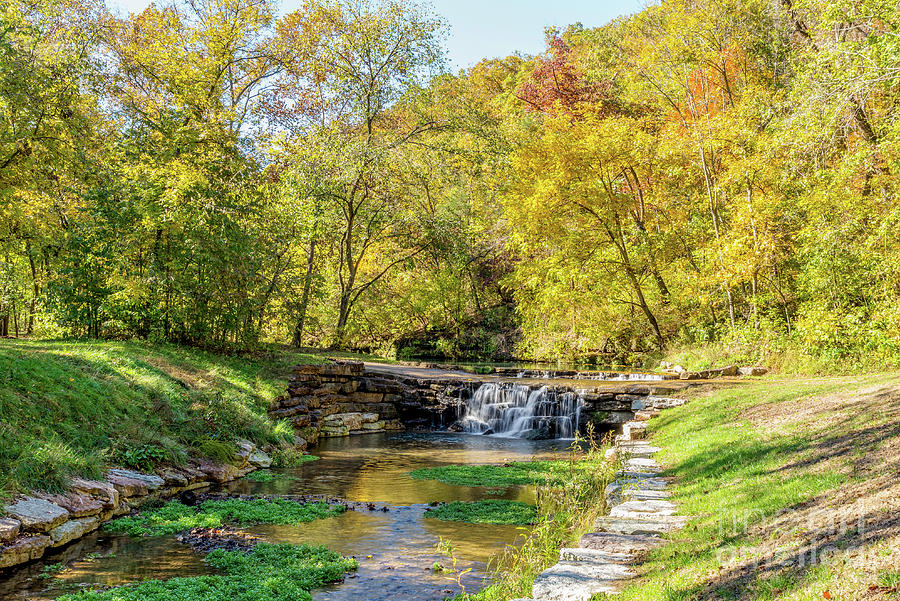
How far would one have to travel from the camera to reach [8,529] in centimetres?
→ 538

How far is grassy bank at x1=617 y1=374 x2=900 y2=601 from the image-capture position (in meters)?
2.98

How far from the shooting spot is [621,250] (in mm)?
19188

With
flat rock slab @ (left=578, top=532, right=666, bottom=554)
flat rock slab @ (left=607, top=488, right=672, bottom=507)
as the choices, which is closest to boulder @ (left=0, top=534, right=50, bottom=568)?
flat rock slab @ (left=578, top=532, right=666, bottom=554)

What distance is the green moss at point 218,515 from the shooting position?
6508 millimetres

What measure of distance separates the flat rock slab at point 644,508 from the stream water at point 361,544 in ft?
4.22

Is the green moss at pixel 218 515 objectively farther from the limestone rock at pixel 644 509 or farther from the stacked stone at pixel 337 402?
the stacked stone at pixel 337 402

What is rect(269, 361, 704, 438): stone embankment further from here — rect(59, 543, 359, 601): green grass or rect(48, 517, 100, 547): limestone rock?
rect(59, 543, 359, 601): green grass

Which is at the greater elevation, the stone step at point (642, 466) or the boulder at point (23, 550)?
the stone step at point (642, 466)

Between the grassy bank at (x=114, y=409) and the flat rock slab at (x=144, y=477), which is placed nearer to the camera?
the grassy bank at (x=114, y=409)

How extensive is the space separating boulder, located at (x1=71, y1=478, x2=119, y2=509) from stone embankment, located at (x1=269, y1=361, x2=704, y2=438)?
5202 millimetres

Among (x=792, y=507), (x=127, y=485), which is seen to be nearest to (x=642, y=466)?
(x=792, y=507)

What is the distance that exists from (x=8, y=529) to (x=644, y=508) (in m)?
5.33

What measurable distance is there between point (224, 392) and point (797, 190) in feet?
44.2

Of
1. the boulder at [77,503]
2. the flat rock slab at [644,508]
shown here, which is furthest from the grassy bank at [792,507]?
the boulder at [77,503]
